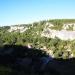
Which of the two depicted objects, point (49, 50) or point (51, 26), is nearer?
point (49, 50)

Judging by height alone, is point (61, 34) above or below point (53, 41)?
above

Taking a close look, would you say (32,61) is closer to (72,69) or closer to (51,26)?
(72,69)

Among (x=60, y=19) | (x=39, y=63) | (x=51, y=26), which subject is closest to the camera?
(x=39, y=63)

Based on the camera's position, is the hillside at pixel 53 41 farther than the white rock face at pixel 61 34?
No

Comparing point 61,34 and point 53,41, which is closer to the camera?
point 53,41

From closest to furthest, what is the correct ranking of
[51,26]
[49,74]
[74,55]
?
[49,74] < [74,55] < [51,26]

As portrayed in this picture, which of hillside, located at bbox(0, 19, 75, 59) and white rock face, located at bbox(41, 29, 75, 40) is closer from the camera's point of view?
hillside, located at bbox(0, 19, 75, 59)

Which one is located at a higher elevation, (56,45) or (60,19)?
(60,19)

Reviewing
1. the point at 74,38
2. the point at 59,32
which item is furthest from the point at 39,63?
the point at 59,32
